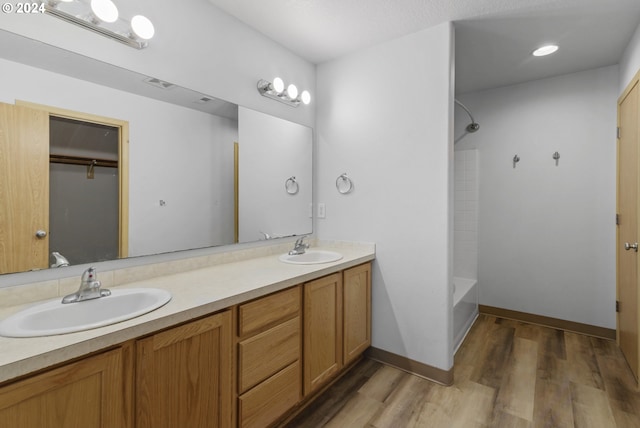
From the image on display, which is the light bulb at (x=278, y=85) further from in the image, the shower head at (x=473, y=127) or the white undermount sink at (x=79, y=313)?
the shower head at (x=473, y=127)

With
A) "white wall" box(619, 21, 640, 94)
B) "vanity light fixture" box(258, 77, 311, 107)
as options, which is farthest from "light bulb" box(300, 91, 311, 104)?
"white wall" box(619, 21, 640, 94)

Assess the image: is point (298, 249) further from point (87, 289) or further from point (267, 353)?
point (87, 289)

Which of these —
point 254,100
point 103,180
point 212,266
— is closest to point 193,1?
point 254,100

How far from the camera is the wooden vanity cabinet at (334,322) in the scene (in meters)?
1.72

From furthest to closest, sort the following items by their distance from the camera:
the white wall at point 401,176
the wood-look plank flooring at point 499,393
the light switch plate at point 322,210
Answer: the light switch plate at point 322,210 < the white wall at point 401,176 < the wood-look plank flooring at point 499,393

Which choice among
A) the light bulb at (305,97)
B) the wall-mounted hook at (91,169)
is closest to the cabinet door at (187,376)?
the wall-mounted hook at (91,169)

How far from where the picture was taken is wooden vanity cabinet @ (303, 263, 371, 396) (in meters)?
1.72

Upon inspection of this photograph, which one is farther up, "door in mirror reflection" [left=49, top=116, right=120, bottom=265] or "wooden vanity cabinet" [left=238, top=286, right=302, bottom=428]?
"door in mirror reflection" [left=49, top=116, right=120, bottom=265]

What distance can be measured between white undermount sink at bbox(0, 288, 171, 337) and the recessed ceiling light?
314cm

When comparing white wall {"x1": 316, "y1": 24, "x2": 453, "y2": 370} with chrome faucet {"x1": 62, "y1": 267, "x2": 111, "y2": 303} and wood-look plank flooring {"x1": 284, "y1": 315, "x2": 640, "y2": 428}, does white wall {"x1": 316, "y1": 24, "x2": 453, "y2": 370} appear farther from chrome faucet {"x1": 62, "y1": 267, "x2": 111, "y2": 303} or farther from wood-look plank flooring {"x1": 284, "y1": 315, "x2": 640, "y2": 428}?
chrome faucet {"x1": 62, "y1": 267, "x2": 111, "y2": 303}

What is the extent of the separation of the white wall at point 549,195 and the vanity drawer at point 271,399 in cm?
259

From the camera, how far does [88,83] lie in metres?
1.38

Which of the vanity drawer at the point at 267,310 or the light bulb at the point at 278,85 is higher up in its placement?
the light bulb at the point at 278,85

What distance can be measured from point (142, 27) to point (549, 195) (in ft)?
11.7
